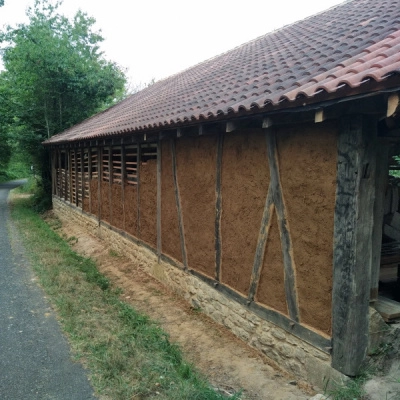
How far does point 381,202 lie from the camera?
11.6 feet

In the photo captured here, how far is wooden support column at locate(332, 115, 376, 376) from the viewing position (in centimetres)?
321

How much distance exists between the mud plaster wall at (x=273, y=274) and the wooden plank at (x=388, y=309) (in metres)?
0.94

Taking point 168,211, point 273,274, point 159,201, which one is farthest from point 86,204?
point 273,274

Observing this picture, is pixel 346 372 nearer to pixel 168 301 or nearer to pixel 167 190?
pixel 168 301

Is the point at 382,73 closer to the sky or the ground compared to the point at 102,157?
closer to the sky

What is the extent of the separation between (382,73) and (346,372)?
256cm

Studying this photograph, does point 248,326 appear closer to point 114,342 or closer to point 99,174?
point 114,342

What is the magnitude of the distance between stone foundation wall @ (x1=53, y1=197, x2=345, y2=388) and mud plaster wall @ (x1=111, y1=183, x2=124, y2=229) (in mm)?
988

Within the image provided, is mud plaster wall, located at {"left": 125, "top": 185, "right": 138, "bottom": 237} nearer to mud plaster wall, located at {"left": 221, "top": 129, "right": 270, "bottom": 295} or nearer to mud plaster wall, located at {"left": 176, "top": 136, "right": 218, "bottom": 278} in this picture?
mud plaster wall, located at {"left": 176, "top": 136, "right": 218, "bottom": 278}

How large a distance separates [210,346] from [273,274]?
140 centimetres

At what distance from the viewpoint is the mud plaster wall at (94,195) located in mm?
10849

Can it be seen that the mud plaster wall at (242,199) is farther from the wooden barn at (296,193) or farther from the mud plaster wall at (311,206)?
the mud plaster wall at (311,206)

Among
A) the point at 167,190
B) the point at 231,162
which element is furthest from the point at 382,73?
the point at 167,190

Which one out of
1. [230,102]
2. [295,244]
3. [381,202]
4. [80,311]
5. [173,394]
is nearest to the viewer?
[173,394]
